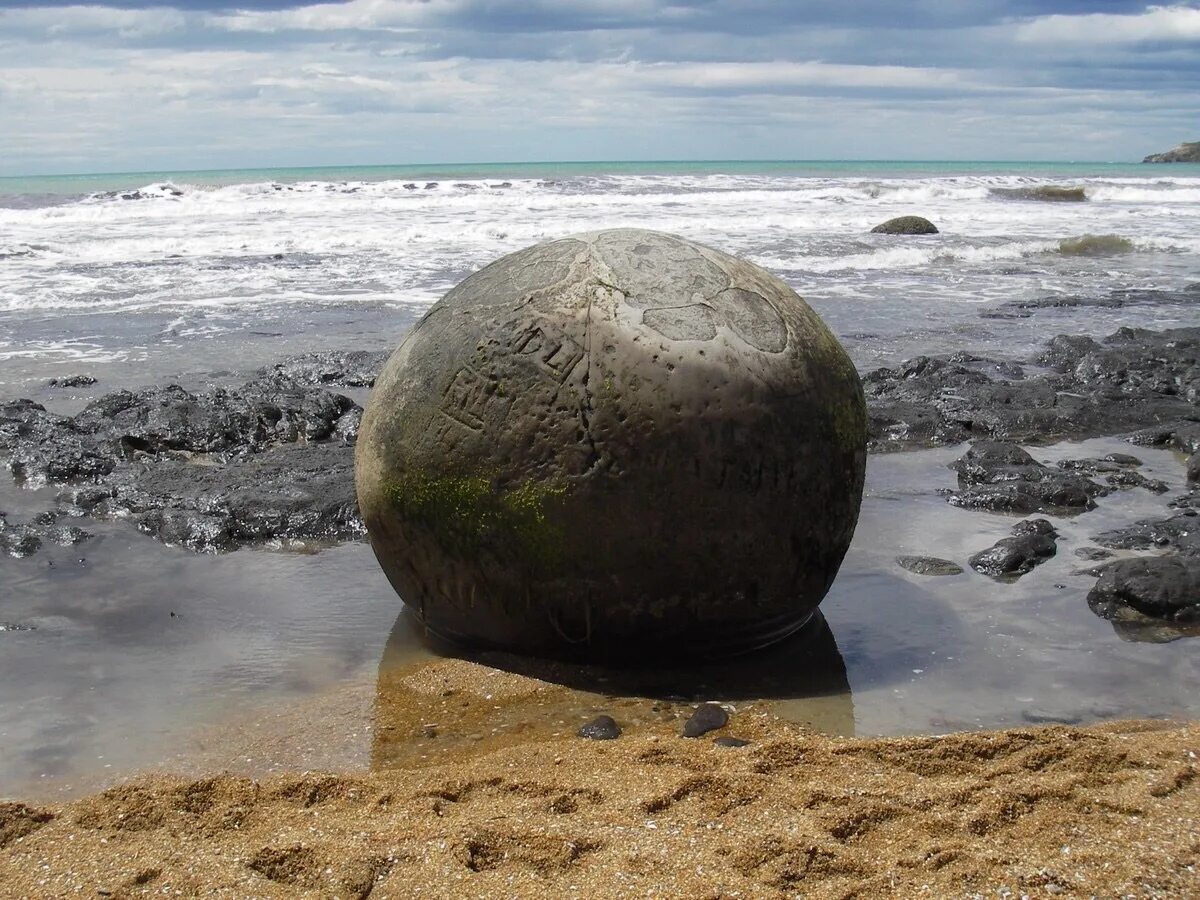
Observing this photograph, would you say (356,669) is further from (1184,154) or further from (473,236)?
(1184,154)

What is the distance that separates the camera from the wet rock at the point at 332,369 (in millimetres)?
10297

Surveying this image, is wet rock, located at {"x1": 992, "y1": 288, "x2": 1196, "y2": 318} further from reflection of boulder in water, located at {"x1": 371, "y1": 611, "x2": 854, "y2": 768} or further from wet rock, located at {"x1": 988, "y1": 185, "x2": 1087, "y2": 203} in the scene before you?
wet rock, located at {"x1": 988, "y1": 185, "x2": 1087, "y2": 203}

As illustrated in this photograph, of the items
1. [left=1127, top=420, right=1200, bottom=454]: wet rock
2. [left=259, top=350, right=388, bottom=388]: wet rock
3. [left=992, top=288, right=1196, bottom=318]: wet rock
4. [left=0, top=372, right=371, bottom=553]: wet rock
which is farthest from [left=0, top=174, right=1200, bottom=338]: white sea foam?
[left=1127, top=420, right=1200, bottom=454]: wet rock

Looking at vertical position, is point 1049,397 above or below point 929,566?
above

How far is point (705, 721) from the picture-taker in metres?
4.15

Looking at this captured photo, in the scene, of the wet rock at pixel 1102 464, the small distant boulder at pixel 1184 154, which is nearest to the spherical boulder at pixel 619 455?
the wet rock at pixel 1102 464

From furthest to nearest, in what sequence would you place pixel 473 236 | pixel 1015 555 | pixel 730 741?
pixel 473 236, pixel 1015 555, pixel 730 741

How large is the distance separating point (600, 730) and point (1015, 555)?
257 centimetres

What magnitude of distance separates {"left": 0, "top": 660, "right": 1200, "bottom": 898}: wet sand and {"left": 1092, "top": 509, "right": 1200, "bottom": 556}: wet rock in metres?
2.15

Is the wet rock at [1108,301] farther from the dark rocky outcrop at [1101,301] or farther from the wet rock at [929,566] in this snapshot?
the wet rock at [929,566]

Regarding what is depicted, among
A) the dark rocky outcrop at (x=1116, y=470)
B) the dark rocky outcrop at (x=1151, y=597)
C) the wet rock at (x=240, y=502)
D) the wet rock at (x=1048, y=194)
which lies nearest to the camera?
the dark rocky outcrop at (x=1151, y=597)

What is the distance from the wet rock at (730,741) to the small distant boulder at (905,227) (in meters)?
23.8

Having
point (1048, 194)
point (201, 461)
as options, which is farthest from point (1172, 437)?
point (1048, 194)

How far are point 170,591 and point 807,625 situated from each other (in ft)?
Result: 9.33
